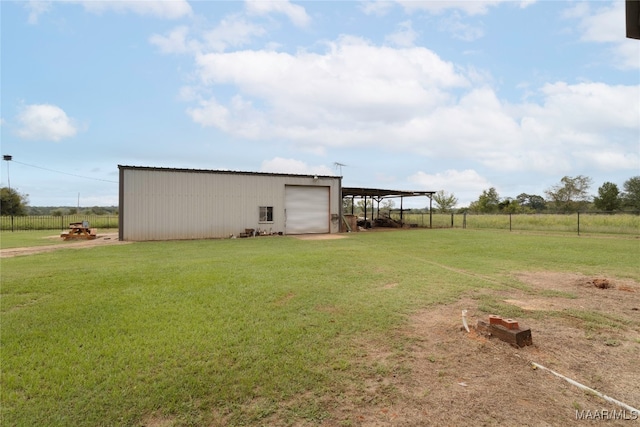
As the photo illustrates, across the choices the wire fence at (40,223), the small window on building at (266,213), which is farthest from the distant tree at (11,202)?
the small window on building at (266,213)

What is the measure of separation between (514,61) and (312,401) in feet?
45.9

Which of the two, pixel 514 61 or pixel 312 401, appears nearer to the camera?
pixel 312 401

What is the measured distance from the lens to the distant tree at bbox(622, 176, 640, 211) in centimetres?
4619

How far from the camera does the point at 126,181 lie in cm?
1686

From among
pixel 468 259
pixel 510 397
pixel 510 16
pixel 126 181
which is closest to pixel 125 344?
pixel 510 397

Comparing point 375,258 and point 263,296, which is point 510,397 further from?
point 375,258

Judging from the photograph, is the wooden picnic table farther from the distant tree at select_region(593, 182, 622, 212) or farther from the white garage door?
the distant tree at select_region(593, 182, 622, 212)

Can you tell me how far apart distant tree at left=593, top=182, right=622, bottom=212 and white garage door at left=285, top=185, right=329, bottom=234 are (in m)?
47.9

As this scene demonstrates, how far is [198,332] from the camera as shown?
3852 millimetres

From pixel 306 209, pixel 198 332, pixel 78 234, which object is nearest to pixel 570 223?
pixel 306 209

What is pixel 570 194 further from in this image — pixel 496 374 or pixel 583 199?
pixel 496 374

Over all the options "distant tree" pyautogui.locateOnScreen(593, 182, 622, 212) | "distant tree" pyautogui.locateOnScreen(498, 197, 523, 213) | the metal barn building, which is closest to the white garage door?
the metal barn building

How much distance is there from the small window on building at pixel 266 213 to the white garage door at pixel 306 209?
1.14 metres

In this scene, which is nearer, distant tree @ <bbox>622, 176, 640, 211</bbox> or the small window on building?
the small window on building
